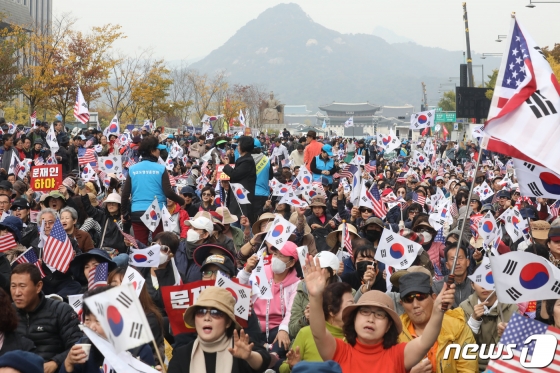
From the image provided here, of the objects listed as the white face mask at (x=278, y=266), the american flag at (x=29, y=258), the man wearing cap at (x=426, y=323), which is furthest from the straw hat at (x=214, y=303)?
the american flag at (x=29, y=258)

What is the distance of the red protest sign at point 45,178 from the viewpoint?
12.5 m

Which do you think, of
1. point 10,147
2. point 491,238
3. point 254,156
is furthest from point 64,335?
point 10,147

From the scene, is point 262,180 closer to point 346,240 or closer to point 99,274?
point 346,240

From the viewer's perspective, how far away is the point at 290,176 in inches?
708

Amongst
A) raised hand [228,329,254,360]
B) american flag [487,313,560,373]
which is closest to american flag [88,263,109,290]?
raised hand [228,329,254,360]

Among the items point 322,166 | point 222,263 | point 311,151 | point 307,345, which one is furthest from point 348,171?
point 307,345

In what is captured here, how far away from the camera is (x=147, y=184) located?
34.5 feet

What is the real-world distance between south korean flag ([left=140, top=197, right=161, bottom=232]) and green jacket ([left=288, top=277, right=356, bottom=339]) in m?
3.59

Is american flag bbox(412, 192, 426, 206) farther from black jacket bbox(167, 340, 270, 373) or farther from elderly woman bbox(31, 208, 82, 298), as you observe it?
black jacket bbox(167, 340, 270, 373)

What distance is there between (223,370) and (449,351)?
1611 millimetres

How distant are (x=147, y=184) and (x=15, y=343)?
4804 mm

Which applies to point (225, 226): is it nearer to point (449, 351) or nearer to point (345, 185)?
point (449, 351)

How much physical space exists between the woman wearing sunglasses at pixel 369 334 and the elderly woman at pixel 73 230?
17.8 feet

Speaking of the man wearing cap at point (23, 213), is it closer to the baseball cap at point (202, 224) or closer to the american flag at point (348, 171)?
the baseball cap at point (202, 224)
